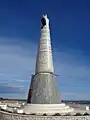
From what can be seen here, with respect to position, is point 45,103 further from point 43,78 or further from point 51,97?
point 43,78

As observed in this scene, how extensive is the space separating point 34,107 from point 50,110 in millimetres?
2075

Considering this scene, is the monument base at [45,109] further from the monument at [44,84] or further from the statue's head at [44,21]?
the statue's head at [44,21]

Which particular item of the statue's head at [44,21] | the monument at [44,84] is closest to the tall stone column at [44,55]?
the monument at [44,84]

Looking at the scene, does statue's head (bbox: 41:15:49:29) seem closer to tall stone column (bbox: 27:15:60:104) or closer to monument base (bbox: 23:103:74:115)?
tall stone column (bbox: 27:15:60:104)

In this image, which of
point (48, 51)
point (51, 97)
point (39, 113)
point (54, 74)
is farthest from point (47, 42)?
point (39, 113)

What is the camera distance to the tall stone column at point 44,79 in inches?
1188

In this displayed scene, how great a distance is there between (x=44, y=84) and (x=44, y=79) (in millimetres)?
741

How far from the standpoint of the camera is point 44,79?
31.0 metres

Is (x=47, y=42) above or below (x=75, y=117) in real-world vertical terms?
above

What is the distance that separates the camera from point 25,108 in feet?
97.7

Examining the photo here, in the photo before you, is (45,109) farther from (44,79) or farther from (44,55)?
(44,55)

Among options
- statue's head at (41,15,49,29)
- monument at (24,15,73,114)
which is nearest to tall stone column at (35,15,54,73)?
monument at (24,15,73,114)

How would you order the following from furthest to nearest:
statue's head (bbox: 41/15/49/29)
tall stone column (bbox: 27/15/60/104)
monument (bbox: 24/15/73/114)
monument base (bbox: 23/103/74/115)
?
statue's head (bbox: 41/15/49/29) < tall stone column (bbox: 27/15/60/104) < monument (bbox: 24/15/73/114) < monument base (bbox: 23/103/74/115)

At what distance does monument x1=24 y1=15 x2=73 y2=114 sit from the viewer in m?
29.3
